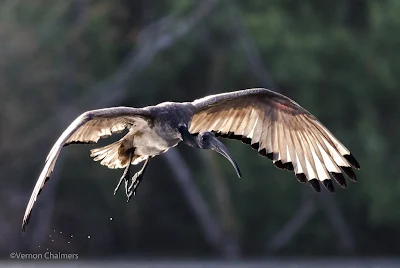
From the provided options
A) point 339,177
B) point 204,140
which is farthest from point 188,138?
point 339,177

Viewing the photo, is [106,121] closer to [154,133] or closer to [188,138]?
[154,133]

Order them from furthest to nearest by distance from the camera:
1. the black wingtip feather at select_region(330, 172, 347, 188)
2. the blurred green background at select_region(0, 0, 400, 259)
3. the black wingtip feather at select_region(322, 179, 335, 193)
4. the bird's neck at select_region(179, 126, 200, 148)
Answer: the blurred green background at select_region(0, 0, 400, 259) → the black wingtip feather at select_region(330, 172, 347, 188) → the black wingtip feather at select_region(322, 179, 335, 193) → the bird's neck at select_region(179, 126, 200, 148)

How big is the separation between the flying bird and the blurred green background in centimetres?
1461

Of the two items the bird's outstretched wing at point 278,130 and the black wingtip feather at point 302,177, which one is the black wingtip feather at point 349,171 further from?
the black wingtip feather at point 302,177

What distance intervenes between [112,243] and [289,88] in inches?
227

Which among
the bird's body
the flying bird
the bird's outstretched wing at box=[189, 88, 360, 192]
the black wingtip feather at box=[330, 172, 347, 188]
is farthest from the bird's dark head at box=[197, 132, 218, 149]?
the black wingtip feather at box=[330, 172, 347, 188]

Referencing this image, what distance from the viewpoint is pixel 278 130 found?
1097 cm

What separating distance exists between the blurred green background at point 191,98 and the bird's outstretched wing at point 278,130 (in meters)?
14.6

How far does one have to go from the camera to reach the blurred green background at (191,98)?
84.2ft

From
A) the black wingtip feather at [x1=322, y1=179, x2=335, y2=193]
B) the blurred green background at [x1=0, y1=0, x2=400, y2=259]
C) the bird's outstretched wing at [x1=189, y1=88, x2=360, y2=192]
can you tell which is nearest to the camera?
the black wingtip feather at [x1=322, y1=179, x2=335, y2=193]

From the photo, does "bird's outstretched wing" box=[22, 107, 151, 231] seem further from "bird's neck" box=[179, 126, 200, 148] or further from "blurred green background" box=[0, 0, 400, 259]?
"blurred green background" box=[0, 0, 400, 259]

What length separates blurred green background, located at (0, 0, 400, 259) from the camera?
1011 inches

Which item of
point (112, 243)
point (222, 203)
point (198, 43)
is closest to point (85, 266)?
point (112, 243)

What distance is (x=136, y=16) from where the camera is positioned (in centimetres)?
2878
